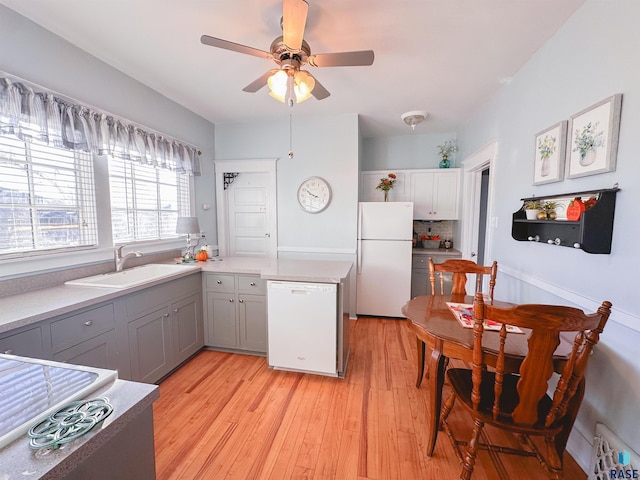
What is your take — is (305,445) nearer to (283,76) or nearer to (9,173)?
(283,76)

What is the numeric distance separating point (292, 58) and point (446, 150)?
3189 millimetres

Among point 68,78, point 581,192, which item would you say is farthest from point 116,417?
point 68,78

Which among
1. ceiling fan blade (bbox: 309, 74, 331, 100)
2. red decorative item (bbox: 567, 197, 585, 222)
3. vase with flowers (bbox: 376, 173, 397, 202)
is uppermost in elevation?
ceiling fan blade (bbox: 309, 74, 331, 100)

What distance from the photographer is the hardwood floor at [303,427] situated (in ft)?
5.02

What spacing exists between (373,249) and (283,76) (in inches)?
93.2

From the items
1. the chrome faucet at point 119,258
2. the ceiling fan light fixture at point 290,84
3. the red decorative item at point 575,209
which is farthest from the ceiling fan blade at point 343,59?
the chrome faucet at point 119,258

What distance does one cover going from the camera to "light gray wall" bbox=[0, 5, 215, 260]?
5.75ft

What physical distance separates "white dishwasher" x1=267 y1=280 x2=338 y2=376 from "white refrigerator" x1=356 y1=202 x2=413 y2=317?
5.04ft

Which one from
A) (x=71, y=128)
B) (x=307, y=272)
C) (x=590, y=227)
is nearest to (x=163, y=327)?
(x=307, y=272)

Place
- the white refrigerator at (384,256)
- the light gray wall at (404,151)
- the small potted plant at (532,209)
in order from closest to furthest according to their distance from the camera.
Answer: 1. the small potted plant at (532,209)
2. the white refrigerator at (384,256)
3. the light gray wall at (404,151)

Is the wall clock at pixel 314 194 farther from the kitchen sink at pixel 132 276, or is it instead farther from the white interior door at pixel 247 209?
the kitchen sink at pixel 132 276

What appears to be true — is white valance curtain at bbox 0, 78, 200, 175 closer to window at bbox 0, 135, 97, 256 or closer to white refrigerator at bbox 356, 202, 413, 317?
window at bbox 0, 135, 97, 256

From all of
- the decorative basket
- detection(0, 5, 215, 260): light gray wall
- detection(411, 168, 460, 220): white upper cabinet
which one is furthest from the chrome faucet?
the decorative basket

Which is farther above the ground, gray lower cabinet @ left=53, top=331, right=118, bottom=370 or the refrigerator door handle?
the refrigerator door handle
